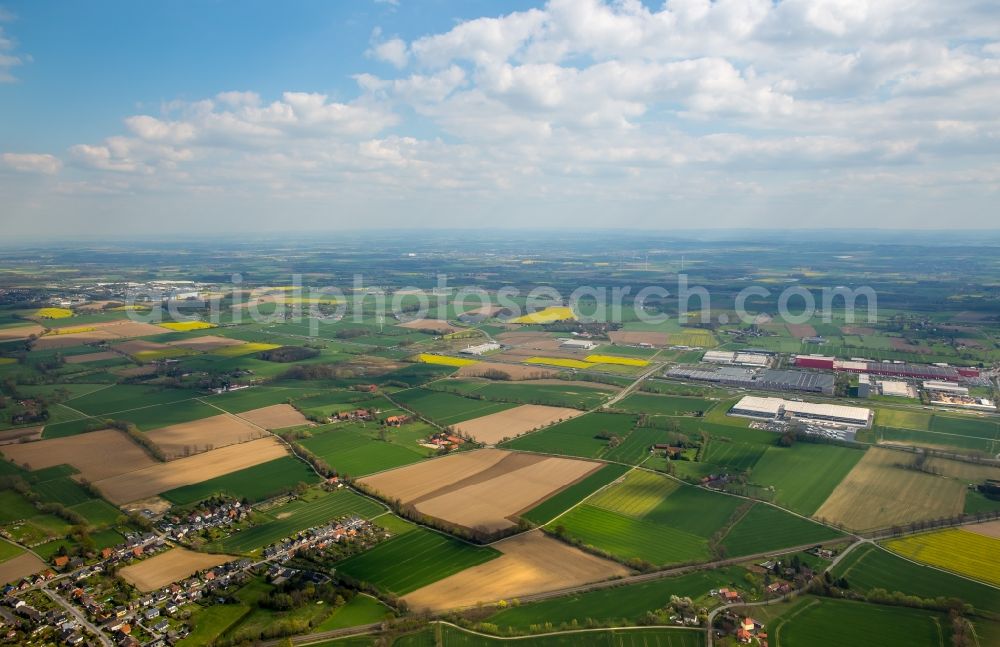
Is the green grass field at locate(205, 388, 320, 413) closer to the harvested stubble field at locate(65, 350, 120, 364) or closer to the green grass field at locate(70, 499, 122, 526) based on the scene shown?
the green grass field at locate(70, 499, 122, 526)

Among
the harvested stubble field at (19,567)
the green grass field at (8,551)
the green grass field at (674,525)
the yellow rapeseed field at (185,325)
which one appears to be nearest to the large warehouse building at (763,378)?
the green grass field at (674,525)

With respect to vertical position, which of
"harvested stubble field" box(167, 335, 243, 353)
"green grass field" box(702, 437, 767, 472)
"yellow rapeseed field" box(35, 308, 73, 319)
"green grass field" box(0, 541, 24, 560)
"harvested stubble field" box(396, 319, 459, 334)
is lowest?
"green grass field" box(0, 541, 24, 560)

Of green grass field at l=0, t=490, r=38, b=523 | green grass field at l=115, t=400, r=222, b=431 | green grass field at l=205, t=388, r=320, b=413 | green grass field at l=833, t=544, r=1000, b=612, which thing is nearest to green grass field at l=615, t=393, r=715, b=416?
green grass field at l=833, t=544, r=1000, b=612

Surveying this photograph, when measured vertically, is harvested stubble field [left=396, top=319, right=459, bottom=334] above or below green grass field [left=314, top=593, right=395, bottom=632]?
above

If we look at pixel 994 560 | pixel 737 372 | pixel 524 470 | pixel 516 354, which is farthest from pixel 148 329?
pixel 994 560

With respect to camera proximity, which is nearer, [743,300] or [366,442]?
[366,442]

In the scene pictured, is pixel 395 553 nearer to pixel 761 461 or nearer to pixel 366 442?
pixel 366 442
